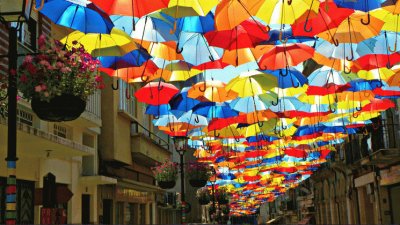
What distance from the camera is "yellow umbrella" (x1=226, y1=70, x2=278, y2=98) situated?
41.8ft

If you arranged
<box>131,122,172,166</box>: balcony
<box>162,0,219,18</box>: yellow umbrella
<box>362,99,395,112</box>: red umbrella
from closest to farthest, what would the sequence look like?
<box>162,0,219,18</box>: yellow umbrella → <box>362,99,395,112</box>: red umbrella → <box>131,122,172,166</box>: balcony

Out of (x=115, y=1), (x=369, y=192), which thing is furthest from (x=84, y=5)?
(x=369, y=192)

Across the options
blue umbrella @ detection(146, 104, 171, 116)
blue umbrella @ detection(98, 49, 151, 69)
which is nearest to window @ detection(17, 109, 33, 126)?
blue umbrella @ detection(146, 104, 171, 116)

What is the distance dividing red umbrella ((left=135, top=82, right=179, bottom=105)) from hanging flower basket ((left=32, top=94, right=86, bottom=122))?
5470 millimetres

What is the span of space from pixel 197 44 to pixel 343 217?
3364cm

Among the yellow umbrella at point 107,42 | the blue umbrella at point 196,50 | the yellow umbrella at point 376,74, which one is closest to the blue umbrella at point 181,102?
the blue umbrella at point 196,50

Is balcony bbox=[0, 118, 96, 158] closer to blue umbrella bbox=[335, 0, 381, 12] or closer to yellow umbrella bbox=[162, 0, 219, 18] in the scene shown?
yellow umbrella bbox=[162, 0, 219, 18]

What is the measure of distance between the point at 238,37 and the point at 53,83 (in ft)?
10.8

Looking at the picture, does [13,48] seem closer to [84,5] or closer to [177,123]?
[84,5]

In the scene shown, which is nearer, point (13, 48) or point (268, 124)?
point (13, 48)

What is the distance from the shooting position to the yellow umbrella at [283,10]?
8617 mm

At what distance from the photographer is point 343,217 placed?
1645 inches

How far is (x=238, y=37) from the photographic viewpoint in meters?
9.49

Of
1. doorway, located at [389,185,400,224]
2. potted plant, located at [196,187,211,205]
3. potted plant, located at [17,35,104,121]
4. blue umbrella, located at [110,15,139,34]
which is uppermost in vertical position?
blue umbrella, located at [110,15,139,34]
